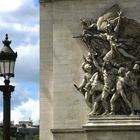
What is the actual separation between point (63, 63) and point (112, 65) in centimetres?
169

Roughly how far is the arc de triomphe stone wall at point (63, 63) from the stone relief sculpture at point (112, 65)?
0.33 meters

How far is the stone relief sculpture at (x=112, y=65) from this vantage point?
19.6 m

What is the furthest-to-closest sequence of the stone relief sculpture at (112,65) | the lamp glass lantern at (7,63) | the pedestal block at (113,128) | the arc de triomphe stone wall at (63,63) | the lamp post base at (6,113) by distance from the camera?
the arc de triomphe stone wall at (63,63) < the stone relief sculpture at (112,65) < the pedestal block at (113,128) < the lamp glass lantern at (7,63) < the lamp post base at (6,113)

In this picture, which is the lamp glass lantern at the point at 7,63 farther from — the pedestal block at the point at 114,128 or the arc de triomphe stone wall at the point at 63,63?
the arc de triomphe stone wall at the point at 63,63

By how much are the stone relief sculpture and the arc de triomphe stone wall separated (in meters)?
0.33

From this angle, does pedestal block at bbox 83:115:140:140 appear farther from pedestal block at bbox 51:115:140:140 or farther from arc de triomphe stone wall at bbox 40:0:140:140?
Result: arc de triomphe stone wall at bbox 40:0:140:140

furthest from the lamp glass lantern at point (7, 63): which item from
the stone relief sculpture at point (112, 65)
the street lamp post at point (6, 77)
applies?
the stone relief sculpture at point (112, 65)

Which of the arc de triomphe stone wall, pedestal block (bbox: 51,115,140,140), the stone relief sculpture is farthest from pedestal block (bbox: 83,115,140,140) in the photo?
the arc de triomphe stone wall

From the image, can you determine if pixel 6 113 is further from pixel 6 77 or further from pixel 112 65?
pixel 112 65

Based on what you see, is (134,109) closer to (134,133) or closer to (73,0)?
(134,133)

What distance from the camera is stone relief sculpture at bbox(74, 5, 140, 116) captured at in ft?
64.2

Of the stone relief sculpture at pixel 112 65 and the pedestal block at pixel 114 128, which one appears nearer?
the pedestal block at pixel 114 128

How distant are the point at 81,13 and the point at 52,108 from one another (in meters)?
3.23

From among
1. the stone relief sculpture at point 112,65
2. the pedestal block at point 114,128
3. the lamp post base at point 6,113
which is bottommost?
the lamp post base at point 6,113
